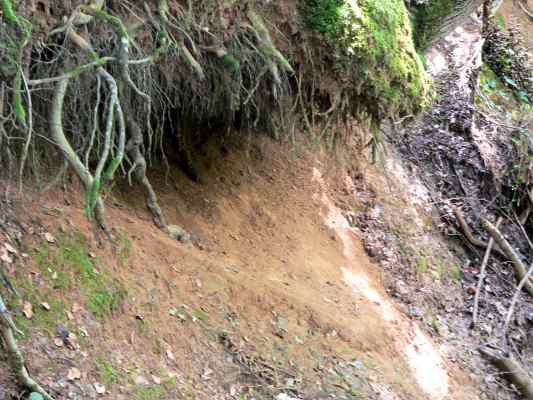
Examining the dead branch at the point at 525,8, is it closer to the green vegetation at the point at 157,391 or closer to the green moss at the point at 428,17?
the green moss at the point at 428,17

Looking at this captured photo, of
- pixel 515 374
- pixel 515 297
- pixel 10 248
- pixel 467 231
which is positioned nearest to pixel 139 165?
pixel 10 248

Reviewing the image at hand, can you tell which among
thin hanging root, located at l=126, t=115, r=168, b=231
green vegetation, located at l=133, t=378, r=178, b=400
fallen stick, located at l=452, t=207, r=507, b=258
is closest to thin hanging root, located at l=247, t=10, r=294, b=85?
thin hanging root, located at l=126, t=115, r=168, b=231

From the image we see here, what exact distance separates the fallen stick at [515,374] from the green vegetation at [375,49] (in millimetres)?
3876

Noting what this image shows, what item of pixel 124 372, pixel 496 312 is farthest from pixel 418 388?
pixel 124 372

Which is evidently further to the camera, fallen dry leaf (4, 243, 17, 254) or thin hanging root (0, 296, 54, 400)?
fallen dry leaf (4, 243, 17, 254)

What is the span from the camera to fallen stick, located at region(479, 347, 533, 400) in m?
8.37

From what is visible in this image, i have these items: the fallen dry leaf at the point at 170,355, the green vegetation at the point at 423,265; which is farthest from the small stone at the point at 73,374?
the green vegetation at the point at 423,265

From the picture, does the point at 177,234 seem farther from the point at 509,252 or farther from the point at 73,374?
the point at 509,252

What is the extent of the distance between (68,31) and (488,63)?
1181 cm

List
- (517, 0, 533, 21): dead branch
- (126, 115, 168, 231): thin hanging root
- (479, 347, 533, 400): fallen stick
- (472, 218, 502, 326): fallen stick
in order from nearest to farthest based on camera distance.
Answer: (126, 115, 168, 231): thin hanging root < (479, 347, 533, 400): fallen stick < (472, 218, 502, 326): fallen stick < (517, 0, 533, 21): dead branch

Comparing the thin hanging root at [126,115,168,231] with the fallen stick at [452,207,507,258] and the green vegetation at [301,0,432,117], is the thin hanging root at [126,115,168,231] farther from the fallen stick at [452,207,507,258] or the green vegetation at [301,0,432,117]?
the fallen stick at [452,207,507,258]

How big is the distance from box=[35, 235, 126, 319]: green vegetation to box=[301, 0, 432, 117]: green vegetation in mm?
2956

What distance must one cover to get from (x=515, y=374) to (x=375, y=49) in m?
A: 5.07

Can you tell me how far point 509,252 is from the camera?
33.8 ft
